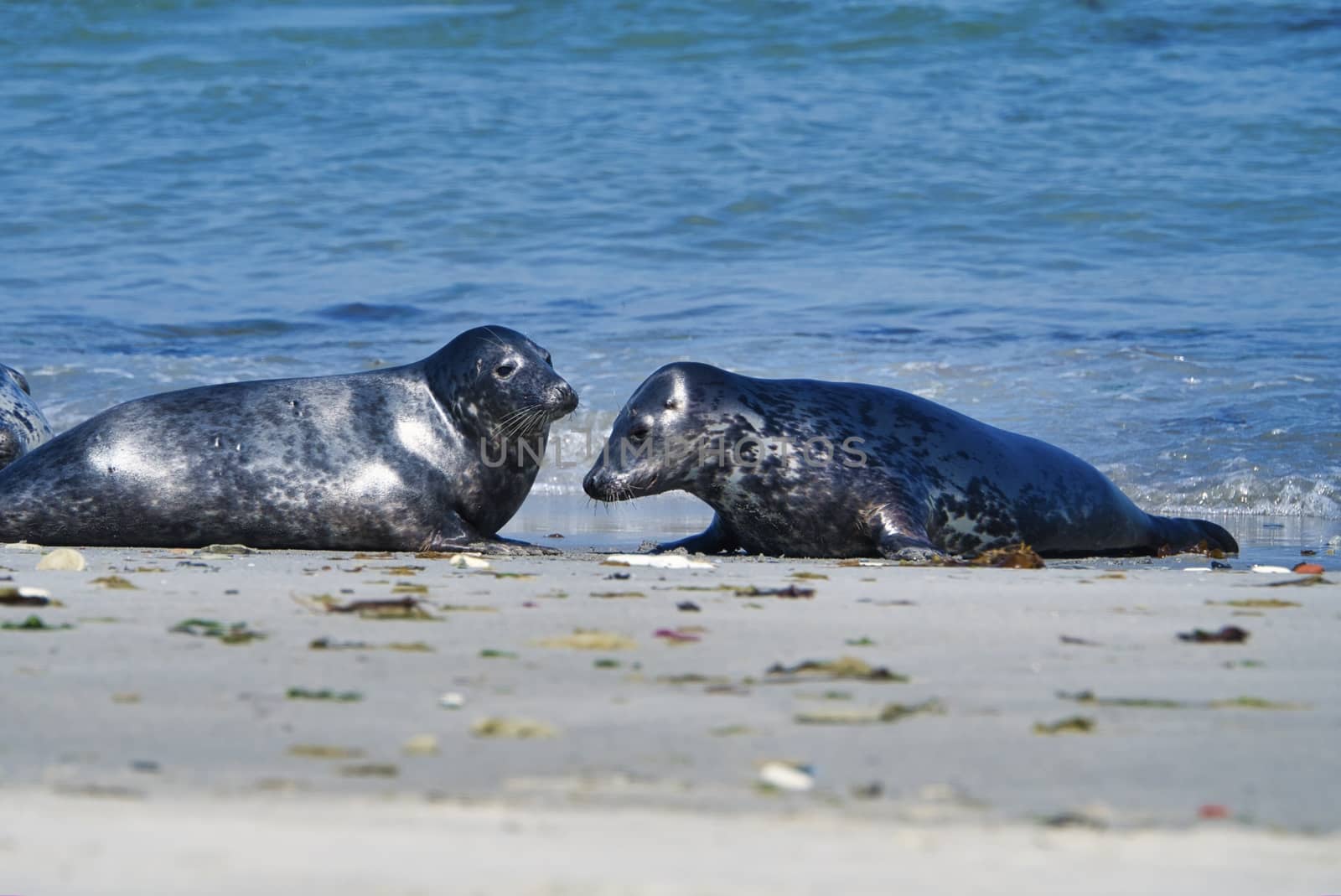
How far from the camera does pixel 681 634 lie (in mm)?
3264

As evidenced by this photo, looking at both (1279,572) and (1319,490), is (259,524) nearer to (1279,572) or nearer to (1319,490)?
(1279,572)

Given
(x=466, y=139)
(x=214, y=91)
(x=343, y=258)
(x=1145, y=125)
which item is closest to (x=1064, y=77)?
(x=1145, y=125)

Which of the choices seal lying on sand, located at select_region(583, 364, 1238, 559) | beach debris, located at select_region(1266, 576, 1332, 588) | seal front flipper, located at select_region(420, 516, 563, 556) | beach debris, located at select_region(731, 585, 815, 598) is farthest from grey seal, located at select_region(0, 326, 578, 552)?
beach debris, located at select_region(1266, 576, 1332, 588)

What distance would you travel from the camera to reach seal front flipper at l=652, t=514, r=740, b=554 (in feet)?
21.0

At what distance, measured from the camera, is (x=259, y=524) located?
21.1ft

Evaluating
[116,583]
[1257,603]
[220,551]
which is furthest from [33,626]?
[220,551]

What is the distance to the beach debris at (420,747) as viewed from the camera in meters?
2.12

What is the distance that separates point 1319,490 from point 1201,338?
14.7 feet

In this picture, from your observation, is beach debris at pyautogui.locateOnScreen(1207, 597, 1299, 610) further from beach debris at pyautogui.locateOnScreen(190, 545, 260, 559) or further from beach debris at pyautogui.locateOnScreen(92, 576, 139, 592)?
beach debris at pyautogui.locateOnScreen(190, 545, 260, 559)

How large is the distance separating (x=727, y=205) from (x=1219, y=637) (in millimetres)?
15077

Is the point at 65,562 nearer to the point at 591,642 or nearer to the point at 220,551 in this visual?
the point at 220,551

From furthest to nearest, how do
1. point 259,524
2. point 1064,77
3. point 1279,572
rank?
1. point 1064,77
2. point 259,524
3. point 1279,572

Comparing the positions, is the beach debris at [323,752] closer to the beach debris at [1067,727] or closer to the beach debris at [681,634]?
the beach debris at [1067,727]

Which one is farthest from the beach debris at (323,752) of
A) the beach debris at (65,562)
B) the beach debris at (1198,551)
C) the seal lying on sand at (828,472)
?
the beach debris at (1198,551)
